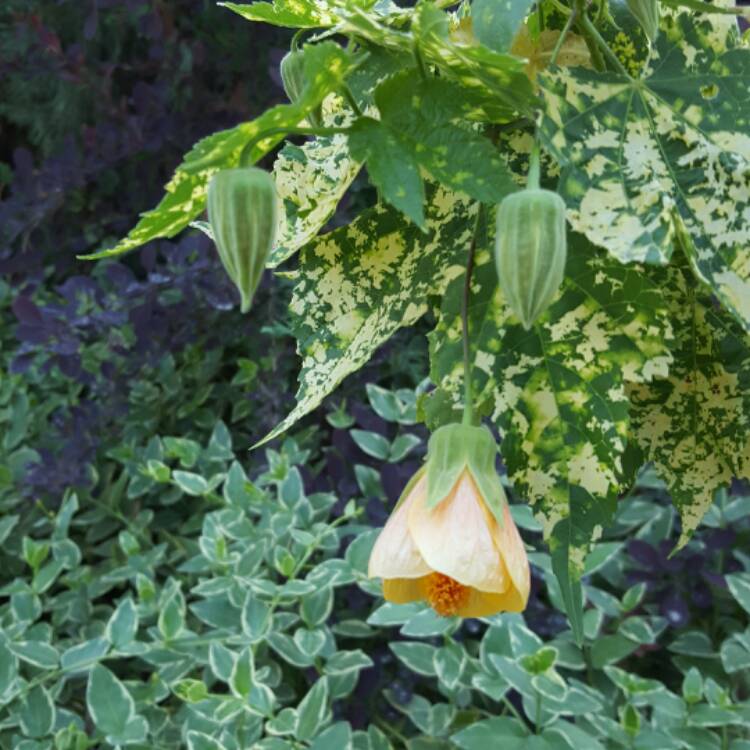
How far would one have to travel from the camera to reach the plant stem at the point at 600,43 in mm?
340

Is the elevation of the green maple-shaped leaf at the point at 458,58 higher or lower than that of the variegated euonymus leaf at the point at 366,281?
higher

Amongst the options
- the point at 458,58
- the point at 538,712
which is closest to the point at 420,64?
the point at 458,58

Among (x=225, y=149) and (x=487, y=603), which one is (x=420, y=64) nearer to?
(x=225, y=149)

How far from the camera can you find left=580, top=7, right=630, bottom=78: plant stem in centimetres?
34

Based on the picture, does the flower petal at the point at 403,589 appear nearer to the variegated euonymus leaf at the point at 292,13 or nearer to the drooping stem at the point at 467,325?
the drooping stem at the point at 467,325

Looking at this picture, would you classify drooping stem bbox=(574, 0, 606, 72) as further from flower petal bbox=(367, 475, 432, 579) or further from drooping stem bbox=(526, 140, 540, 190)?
flower petal bbox=(367, 475, 432, 579)

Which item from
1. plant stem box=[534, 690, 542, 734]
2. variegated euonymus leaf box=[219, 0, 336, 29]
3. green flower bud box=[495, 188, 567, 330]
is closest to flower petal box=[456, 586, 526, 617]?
green flower bud box=[495, 188, 567, 330]

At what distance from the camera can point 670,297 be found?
0.39 metres

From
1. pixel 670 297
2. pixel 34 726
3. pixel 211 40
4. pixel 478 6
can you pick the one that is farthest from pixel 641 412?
pixel 211 40

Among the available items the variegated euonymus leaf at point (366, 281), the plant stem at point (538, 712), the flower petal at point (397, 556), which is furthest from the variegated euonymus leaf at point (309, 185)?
the plant stem at point (538, 712)

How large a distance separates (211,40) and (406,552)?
1488 mm

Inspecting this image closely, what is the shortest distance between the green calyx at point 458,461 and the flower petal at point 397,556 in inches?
0.4

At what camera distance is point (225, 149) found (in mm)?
295

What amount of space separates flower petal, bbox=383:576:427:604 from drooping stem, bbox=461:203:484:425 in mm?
68
